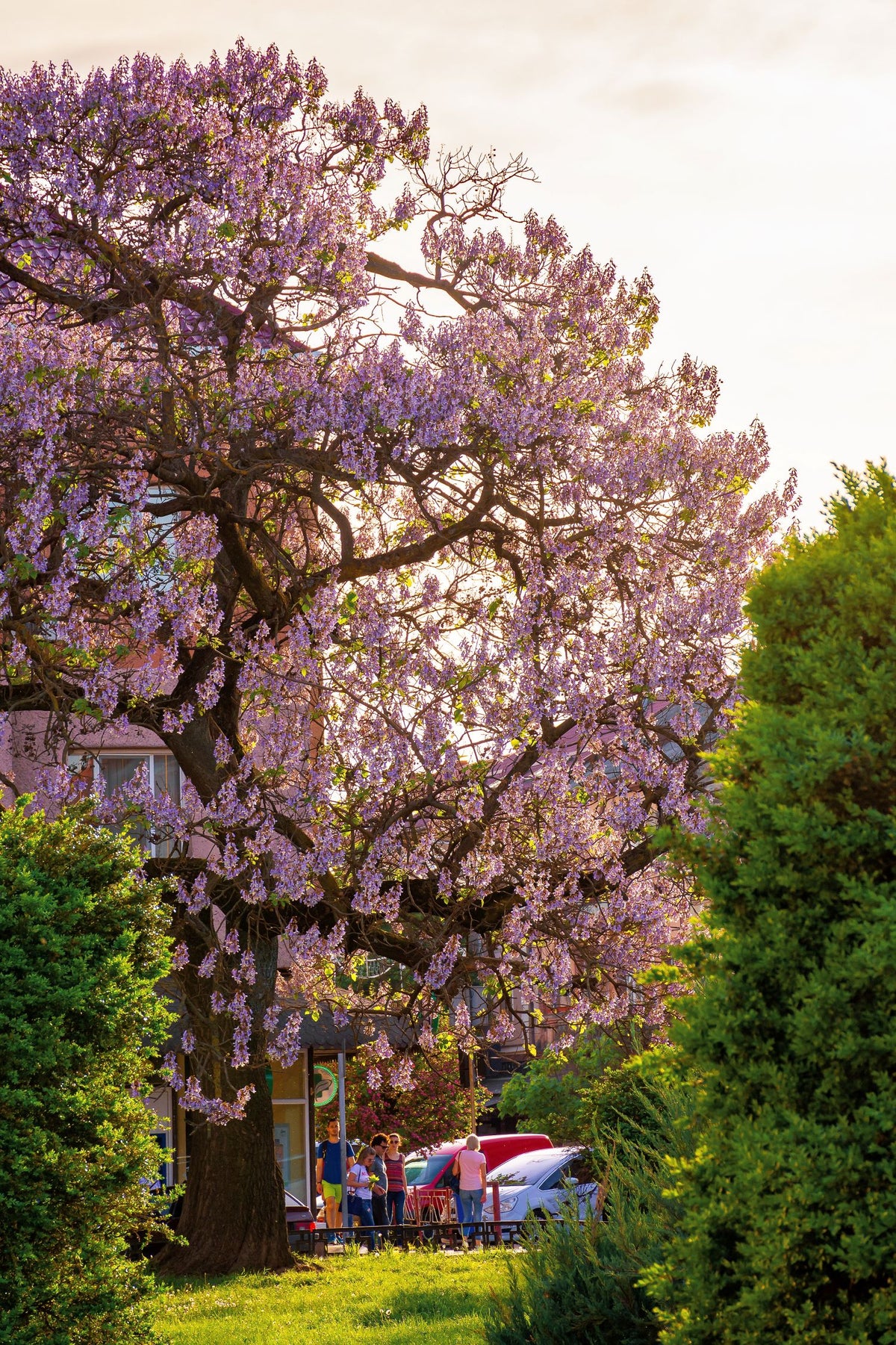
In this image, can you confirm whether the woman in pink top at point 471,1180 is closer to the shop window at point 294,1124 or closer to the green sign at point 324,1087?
A: the shop window at point 294,1124

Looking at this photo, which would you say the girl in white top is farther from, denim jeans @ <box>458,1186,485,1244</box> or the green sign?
the green sign

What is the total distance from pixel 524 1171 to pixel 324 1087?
10.1m

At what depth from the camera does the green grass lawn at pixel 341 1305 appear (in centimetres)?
995

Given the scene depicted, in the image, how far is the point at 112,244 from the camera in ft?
41.1

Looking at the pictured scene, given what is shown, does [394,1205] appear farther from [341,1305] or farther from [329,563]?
[329,563]

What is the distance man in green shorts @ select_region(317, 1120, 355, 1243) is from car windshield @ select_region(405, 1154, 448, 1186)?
1.39m

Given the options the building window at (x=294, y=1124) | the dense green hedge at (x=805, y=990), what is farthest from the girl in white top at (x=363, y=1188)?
the dense green hedge at (x=805, y=990)

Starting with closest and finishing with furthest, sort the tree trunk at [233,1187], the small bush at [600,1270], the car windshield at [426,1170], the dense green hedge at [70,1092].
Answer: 1. the small bush at [600,1270]
2. the dense green hedge at [70,1092]
3. the tree trunk at [233,1187]
4. the car windshield at [426,1170]

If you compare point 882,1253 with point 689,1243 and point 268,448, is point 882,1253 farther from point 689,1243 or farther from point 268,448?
point 268,448

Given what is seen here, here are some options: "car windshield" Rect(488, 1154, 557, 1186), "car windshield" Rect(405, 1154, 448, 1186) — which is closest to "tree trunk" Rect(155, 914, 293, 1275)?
"car windshield" Rect(488, 1154, 557, 1186)

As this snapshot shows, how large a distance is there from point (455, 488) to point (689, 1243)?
8.94 meters

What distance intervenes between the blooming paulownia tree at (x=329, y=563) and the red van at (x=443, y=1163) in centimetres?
994

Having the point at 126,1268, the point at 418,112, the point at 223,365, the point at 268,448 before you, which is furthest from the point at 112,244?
the point at 126,1268

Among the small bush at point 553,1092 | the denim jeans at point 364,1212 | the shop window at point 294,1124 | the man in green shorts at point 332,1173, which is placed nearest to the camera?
the denim jeans at point 364,1212
